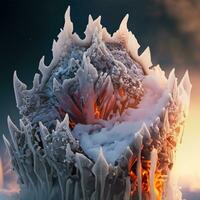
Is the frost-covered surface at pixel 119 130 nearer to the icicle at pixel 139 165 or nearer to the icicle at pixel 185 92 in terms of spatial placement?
the icicle at pixel 139 165

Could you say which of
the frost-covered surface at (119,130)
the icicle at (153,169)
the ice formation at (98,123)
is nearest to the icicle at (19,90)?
the ice formation at (98,123)

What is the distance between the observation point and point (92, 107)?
6.47m

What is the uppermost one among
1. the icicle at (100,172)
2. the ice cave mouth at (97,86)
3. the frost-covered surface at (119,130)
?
the ice cave mouth at (97,86)

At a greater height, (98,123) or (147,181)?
(98,123)

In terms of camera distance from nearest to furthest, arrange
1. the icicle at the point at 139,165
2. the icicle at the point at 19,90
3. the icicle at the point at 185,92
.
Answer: the icicle at the point at 139,165 → the icicle at the point at 185,92 → the icicle at the point at 19,90

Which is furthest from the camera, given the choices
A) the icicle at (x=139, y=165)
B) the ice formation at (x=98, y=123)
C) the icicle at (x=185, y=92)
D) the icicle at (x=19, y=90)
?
the icicle at (x=19, y=90)

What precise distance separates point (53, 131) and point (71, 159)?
38 centimetres

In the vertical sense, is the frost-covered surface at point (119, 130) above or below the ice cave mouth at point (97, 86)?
below

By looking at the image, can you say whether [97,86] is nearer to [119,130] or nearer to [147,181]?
[119,130]

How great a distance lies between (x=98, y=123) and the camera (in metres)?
6.47

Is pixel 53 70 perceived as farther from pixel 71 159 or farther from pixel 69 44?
pixel 71 159

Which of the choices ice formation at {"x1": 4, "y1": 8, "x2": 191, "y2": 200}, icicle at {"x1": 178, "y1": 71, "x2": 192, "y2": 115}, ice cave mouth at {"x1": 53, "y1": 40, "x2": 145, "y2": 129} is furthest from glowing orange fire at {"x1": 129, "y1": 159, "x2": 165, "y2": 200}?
icicle at {"x1": 178, "y1": 71, "x2": 192, "y2": 115}

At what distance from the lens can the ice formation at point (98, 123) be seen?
20.2 feet

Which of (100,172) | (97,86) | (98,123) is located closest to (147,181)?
(100,172)
